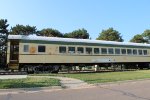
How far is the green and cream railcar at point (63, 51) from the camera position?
88.4ft

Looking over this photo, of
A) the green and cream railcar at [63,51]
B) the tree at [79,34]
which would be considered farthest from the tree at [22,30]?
the green and cream railcar at [63,51]

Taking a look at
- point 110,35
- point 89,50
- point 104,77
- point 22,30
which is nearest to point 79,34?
point 110,35

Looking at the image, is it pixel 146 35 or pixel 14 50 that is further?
pixel 146 35

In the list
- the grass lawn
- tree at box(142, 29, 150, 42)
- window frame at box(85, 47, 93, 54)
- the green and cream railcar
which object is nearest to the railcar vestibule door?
the green and cream railcar

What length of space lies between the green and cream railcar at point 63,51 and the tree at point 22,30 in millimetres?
25139

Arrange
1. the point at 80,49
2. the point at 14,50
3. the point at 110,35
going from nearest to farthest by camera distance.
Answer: the point at 14,50 < the point at 80,49 < the point at 110,35

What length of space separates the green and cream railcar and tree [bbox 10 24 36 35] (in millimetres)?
25139

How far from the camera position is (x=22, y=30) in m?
55.6

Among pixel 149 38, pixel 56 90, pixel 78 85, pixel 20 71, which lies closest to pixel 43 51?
pixel 20 71

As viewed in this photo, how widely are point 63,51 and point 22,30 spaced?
92.3 feet

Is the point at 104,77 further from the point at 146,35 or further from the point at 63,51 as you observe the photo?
the point at 146,35

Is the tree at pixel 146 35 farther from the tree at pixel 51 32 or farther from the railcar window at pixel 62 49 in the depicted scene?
the railcar window at pixel 62 49

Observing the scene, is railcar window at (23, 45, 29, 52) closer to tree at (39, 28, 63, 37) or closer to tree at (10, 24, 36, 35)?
tree at (10, 24, 36, 35)

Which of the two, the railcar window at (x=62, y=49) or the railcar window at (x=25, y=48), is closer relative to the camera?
the railcar window at (x=25, y=48)
